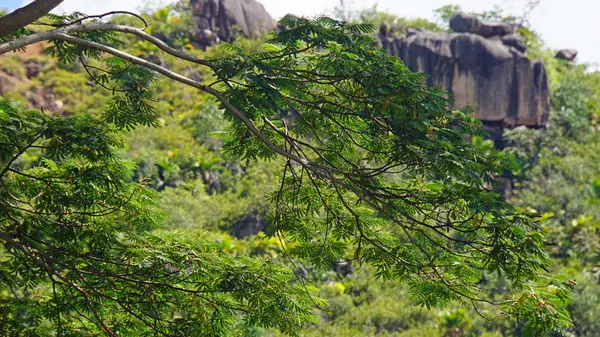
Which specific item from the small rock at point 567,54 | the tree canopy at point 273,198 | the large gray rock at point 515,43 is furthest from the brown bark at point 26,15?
the small rock at point 567,54

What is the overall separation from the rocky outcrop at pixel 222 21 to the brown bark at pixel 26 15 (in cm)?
2671

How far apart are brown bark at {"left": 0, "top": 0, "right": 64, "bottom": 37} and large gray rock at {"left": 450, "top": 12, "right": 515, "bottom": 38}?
26.6m

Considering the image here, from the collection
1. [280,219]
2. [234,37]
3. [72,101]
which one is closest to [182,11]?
[234,37]

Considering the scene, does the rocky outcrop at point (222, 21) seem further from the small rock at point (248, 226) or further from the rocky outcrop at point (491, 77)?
the small rock at point (248, 226)

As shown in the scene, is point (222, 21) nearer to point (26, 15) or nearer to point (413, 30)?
point (413, 30)

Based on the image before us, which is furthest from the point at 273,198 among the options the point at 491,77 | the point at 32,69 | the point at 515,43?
the point at 515,43

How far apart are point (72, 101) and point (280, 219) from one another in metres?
21.1

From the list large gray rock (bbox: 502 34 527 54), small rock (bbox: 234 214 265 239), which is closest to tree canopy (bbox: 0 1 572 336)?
small rock (bbox: 234 214 265 239)

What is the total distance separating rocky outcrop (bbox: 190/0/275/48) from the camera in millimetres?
30516

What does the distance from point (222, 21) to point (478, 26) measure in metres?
9.81

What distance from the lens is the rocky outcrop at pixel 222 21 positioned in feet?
100

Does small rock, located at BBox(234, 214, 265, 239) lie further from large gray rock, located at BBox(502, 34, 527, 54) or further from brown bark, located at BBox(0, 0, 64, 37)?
brown bark, located at BBox(0, 0, 64, 37)

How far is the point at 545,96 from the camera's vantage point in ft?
92.2

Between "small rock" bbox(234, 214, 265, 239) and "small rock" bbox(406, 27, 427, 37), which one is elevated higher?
"small rock" bbox(406, 27, 427, 37)
